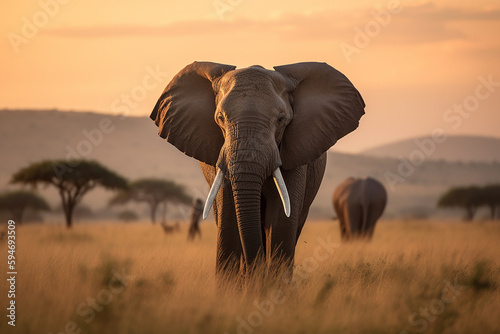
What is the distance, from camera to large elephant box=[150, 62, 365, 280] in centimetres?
828

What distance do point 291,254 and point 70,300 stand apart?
8.88 feet

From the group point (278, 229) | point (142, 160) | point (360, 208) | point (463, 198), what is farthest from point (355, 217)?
point (142, 160)

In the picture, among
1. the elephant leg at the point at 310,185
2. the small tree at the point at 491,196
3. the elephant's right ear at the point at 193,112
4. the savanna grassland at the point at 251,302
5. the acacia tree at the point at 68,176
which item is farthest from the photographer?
the small tree at the point at 491,196

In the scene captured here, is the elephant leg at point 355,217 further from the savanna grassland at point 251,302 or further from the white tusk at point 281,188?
the white tusk at point 281,188

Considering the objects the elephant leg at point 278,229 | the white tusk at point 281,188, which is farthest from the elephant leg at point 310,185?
the white tusk at point 281,188

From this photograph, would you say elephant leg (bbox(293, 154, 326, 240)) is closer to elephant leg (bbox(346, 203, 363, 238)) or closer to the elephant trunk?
the elephant trunk

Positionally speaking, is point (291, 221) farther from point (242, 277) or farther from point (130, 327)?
point (130, 327)

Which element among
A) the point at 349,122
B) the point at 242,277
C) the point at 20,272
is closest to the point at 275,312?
the point at 242,277

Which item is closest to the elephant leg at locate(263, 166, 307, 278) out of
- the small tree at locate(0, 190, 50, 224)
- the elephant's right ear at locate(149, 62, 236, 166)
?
the elephant's right ear at locate(149, 62, 236, 166)

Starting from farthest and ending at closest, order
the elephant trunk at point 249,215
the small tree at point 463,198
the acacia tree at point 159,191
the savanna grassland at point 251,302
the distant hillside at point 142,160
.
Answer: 1. the distant hillside at point 142,160
2. the small tree at point 463,198
3. the acacia tree at point 159,191
4. the elephant trunk at point 249,215
5. the savanna grassland at point 251,302

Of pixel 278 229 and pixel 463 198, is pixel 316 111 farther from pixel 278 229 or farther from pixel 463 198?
pixel 463 198

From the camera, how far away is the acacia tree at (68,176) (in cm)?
3296

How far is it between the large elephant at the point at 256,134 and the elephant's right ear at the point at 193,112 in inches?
0.5

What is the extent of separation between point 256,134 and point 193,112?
1579 millimetres
